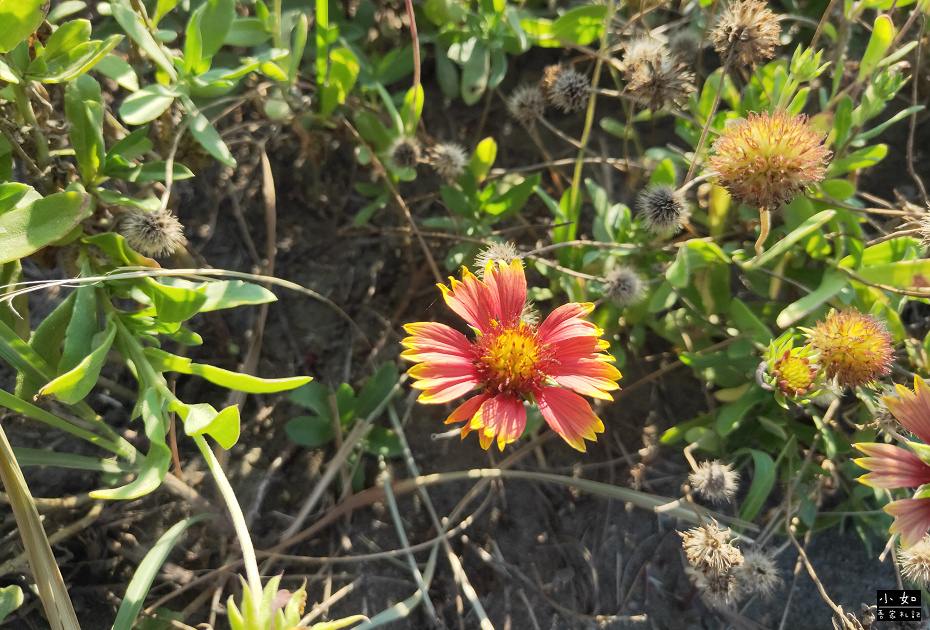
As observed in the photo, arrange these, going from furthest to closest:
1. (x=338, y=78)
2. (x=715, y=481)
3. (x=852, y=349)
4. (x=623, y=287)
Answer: (x=338, y=78)
(x=623, y=287)
(x=715, y=481)
(x=852, y=349)

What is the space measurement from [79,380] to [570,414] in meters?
1.16

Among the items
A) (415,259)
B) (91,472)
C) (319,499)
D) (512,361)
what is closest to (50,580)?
(91,472)

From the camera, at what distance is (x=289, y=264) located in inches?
101

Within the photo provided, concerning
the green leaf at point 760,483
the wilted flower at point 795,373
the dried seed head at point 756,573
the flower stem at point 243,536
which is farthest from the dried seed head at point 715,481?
the flower stem at point 243,536

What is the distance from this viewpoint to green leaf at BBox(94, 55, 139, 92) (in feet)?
5.85

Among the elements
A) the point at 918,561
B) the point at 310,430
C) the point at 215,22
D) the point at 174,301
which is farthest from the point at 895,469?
the point at 215,22

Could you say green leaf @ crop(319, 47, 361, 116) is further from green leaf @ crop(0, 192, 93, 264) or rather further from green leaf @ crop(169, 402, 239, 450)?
green leaf @ crop(169, 402, 239, 450)

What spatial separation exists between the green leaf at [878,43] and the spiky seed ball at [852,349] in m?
0.81

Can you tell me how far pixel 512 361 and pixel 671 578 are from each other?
1077mm

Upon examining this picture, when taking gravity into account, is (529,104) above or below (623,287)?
above

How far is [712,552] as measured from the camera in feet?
5.65

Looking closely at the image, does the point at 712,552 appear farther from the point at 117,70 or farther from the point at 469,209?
the point at 117,70

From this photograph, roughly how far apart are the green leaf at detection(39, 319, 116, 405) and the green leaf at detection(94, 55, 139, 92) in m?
0.70

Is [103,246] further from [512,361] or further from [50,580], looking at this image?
[512,361]
